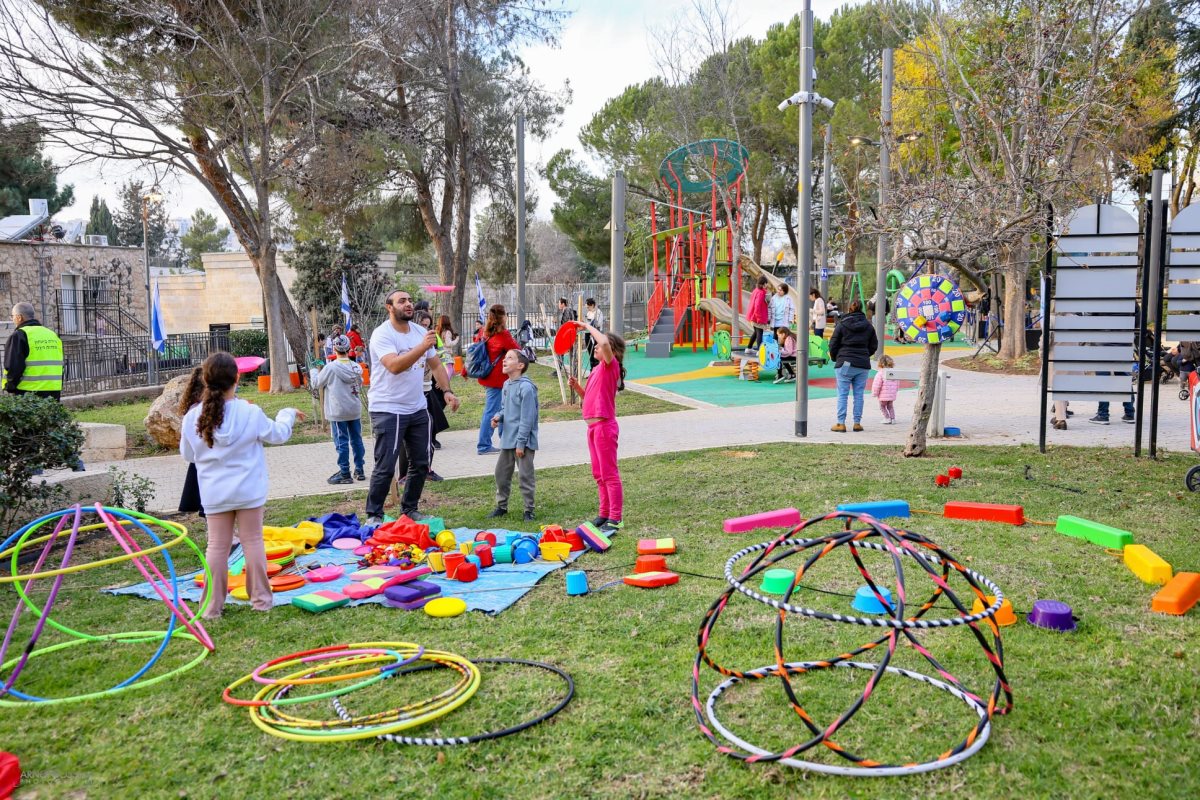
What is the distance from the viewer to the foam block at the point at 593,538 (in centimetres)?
684

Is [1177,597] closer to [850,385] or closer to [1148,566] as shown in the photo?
[1148,566]

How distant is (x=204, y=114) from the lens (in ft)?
61.2

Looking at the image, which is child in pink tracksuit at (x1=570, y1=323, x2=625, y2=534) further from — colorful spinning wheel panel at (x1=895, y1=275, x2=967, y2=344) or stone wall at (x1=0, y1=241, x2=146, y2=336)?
stone wall at (x1=0, y1=241, x2=146, y2=336)

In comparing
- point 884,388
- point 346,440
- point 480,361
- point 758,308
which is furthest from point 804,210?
point 758,308

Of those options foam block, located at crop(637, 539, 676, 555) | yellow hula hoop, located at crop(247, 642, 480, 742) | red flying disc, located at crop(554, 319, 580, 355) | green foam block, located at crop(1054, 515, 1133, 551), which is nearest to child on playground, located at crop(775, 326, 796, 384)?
red flying disc, located at crop(554, 319, 580, 355)

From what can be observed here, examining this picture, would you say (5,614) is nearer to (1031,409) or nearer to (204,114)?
(1031,409)

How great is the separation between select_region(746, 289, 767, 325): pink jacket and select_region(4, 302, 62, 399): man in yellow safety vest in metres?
17.6

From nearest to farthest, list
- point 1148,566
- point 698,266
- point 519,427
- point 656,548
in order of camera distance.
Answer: point 1148,566
point 656,548
point 519,427
point 698,266

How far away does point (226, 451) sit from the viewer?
17.3 feet

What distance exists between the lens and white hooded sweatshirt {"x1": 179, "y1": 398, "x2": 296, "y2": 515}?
5262 mm

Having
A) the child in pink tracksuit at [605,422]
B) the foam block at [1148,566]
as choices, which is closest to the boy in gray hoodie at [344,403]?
the child in pink tracksuit at [605,422]

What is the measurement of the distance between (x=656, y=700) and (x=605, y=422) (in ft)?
11.3

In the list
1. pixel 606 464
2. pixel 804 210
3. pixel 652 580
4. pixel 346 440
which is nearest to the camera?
pixel 652 580

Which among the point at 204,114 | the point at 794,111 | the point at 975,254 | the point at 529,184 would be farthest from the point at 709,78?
the point at 975,254
